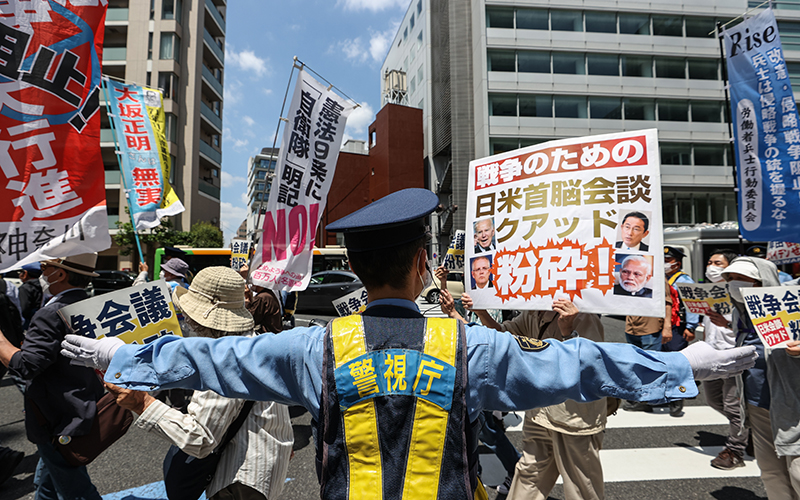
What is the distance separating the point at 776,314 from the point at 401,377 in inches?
104

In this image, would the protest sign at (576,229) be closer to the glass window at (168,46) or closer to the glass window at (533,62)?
the glass window at (533,62)

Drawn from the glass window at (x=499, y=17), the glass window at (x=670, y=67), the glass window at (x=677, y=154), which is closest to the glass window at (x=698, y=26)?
the glass window at (x=670, y=67)

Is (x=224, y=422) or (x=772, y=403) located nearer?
(x=224, y=422)

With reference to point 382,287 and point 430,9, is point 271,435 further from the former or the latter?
point 430,9

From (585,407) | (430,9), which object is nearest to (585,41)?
(430,9)

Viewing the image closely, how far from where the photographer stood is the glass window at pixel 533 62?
80.5 feet

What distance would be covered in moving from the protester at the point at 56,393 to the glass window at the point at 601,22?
93.4ft

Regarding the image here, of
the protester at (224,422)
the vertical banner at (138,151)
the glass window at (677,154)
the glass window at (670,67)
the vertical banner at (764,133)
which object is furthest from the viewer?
the glass window at (670,67)

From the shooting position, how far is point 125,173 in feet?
19.3

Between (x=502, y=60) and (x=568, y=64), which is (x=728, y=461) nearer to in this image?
(x=502, y=60)

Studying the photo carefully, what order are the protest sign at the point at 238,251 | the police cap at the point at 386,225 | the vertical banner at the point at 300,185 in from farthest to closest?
the protest sign at the point at 238,251, the vertical banner at the point at 300,185, the police cap at the point at 386,225

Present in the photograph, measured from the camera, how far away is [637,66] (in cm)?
2484

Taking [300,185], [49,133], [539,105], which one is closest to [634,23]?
[539,105]

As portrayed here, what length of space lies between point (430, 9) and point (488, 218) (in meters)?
32.7
